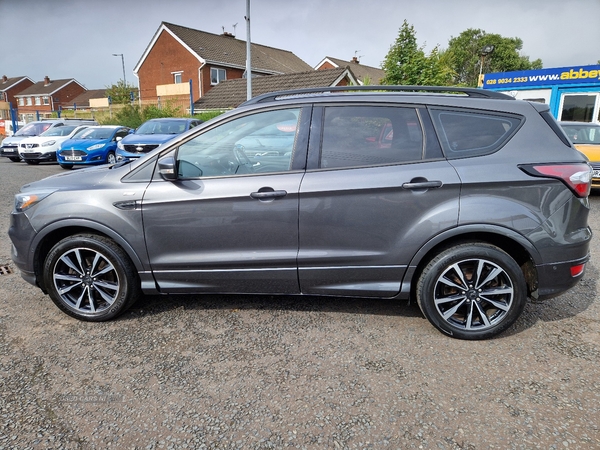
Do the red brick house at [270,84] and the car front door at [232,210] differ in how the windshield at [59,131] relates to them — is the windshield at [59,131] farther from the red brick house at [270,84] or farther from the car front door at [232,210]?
the car front door at [232,210]

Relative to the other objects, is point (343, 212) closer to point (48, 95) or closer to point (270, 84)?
point (270, 84)

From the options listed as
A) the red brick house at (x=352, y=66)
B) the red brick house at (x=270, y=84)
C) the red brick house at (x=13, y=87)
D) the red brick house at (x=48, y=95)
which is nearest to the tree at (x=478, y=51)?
the red brick house at (x=352, y=66)

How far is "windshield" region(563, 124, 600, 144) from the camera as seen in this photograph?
9.11 m

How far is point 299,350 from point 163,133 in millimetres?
10469

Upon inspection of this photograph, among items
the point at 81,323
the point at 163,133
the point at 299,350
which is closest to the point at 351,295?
the point at 299,350

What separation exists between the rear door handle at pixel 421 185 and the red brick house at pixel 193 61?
1202 inches

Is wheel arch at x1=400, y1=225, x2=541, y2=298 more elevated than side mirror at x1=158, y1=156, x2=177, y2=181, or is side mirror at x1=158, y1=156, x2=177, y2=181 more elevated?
side mirror at x1=158, y1=156, x2=177, y2=181

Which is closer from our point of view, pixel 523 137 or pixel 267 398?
pixel 267 398

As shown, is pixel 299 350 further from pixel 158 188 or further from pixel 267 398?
pixel 158 188

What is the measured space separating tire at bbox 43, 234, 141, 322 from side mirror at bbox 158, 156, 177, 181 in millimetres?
729

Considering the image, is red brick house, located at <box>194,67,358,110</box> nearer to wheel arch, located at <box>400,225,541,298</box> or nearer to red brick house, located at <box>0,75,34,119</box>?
wheel arch, located at <box>400,225,541,298</box>

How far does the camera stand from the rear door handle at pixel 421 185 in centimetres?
296

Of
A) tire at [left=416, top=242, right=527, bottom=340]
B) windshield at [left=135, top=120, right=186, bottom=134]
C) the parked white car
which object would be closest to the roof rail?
tire at [left=416, top=242, right=527, bottom=340]

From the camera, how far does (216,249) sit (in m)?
3.20
